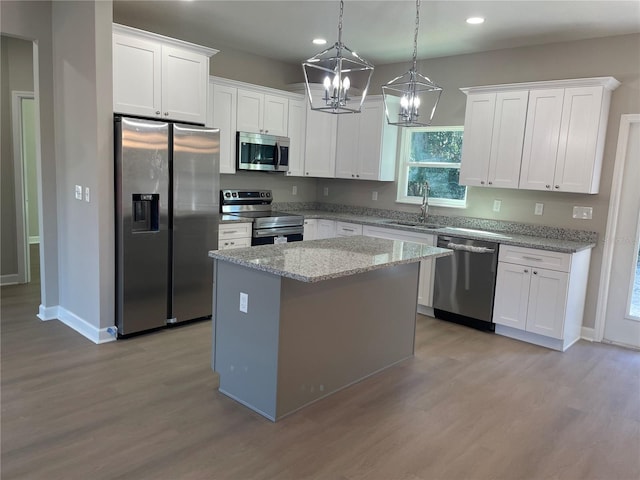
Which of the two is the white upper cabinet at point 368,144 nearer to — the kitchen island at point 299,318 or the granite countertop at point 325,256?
the granite countertop at point 325,256

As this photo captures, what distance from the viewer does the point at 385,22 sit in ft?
13.6

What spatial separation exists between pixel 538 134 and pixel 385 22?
170 centimetres

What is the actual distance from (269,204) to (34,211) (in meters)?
4.32

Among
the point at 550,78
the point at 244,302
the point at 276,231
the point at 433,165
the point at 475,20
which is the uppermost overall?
the point at 475,20

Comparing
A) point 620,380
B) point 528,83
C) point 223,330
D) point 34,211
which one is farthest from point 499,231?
point 34,211

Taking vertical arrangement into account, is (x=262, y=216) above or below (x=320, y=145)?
below

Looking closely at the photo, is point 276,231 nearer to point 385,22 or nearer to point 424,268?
point 424,268

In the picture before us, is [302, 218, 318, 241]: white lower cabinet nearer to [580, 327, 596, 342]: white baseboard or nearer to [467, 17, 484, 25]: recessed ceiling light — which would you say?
[467, 17, 484, 25]: recessed ceiling light

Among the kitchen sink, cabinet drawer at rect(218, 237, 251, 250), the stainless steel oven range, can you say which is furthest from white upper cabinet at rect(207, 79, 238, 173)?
the kitchen sink

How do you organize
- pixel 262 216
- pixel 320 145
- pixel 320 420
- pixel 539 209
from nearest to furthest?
pixel 320 420
pixel 539 209
pixel 262 216
pixel 320 145

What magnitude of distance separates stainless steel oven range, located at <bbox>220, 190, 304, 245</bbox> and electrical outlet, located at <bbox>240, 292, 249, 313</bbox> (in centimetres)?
212

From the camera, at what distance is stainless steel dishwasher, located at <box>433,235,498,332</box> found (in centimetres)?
439

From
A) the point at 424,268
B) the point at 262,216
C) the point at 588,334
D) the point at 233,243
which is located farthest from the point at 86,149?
the point at 588,334

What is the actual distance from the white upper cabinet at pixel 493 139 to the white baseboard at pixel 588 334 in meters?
1.51
